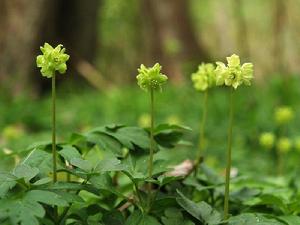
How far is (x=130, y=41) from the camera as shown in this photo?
13891 millimetres

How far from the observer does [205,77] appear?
2072 millimetres

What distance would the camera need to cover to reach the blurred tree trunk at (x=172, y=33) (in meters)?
9.51

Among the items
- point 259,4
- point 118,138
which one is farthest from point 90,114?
point 259,4

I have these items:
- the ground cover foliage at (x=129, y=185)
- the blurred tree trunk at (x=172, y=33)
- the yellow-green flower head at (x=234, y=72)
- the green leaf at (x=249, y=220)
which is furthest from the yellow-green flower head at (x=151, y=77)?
the blurred tree trunk at (x=172, y=33)

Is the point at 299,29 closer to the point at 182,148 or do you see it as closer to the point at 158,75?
the point at 182,148

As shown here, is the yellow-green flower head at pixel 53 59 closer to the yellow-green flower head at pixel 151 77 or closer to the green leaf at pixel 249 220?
the yellow-green flower head at pixel 151 77

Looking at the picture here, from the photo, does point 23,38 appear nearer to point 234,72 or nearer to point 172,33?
point 172,33

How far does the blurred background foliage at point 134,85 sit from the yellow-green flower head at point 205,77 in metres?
0.71

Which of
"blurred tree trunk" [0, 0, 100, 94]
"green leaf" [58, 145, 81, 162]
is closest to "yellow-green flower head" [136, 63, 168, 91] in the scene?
"green leaf" [58, 145, 81, 162]

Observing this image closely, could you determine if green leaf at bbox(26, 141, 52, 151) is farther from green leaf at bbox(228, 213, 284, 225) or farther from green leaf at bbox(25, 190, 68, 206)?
green leaf at bbox(228, 213, 284, 225)

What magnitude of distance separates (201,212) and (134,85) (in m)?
6.77

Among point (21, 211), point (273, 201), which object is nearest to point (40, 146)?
point (21, 211)

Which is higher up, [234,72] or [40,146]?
[234,72]

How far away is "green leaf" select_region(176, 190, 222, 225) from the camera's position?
1554 millimetres
